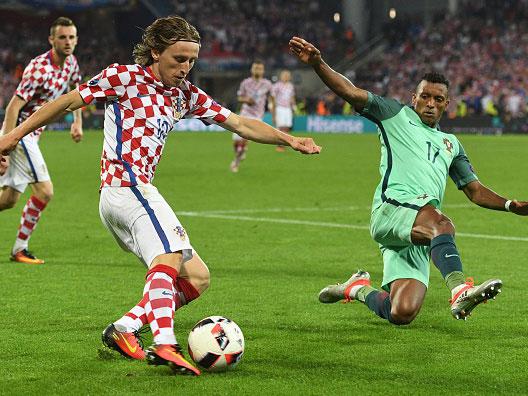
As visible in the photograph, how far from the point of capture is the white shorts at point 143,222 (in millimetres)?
5574

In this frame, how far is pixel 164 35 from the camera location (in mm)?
5715

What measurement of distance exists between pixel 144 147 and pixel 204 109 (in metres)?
0.56

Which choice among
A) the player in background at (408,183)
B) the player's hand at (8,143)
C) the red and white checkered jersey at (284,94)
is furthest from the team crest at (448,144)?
the red and white checkered jersey at (284,94)

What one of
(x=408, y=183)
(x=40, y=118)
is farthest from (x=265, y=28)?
(x=40, y=118)

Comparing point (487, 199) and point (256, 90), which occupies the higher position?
point (487, 199)

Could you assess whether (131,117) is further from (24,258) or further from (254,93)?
(254,93)

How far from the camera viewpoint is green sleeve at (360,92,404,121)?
6.84 m

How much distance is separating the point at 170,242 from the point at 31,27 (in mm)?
51262

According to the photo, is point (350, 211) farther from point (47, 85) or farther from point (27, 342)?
point (27, 342)

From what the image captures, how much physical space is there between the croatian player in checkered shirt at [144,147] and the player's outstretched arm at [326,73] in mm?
662

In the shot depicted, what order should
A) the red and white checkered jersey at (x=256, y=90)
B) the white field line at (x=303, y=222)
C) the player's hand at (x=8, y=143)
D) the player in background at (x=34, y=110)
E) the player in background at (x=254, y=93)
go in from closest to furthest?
1. the player's hand at (x=8, y=143)
2. the player in background at (x=34, y=110)
3. the white field line at (x=303, y=222)
4. the player in background at (x=254, y=93)
5. the red and white checkered jersey at (x=256, y=90)

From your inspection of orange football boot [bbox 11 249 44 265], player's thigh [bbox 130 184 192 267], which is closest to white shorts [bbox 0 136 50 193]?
orange football boot [bbox 11 249 44 265]

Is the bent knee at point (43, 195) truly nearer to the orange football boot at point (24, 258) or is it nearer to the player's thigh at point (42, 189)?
the player's thigh at point (42, 189)

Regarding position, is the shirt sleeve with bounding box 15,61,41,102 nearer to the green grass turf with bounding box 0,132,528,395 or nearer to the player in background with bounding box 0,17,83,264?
the player in background with bounding box 0,17,83,264
